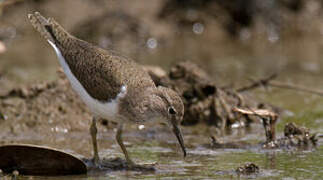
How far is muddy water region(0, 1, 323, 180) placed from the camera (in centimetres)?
638

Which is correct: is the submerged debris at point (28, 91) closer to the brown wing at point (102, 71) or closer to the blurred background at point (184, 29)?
the brown wing at point (102, 71)

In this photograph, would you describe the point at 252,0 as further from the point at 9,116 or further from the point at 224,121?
the point at 9,116

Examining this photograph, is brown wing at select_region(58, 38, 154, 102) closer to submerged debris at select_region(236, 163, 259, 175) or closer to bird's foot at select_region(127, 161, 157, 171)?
bird's foot at select_region(127, 161, 157, 171)

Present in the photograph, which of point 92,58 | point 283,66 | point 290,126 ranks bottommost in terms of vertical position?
point 290,126

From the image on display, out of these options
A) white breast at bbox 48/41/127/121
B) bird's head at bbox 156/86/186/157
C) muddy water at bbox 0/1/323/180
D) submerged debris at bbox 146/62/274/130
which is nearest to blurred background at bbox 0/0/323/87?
muddy water at bbox 0/1/323/180

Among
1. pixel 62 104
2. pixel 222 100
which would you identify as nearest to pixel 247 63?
pixel 222 100

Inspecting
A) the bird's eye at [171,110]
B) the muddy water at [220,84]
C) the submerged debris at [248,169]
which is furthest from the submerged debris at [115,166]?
the submerged debris at [248,169]

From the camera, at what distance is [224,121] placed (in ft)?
27.7

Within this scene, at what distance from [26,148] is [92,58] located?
1475 millimetres

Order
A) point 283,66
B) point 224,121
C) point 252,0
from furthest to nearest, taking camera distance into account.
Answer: point 252,0, point 283,66, point 224,121

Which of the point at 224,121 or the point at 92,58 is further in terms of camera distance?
the point at 224,121

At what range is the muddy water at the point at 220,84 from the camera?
6.38 m

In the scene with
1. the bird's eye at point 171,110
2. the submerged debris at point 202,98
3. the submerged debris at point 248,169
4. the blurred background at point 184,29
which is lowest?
the submerged debris at point 248,169

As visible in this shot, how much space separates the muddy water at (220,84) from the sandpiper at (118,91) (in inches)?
18.6
